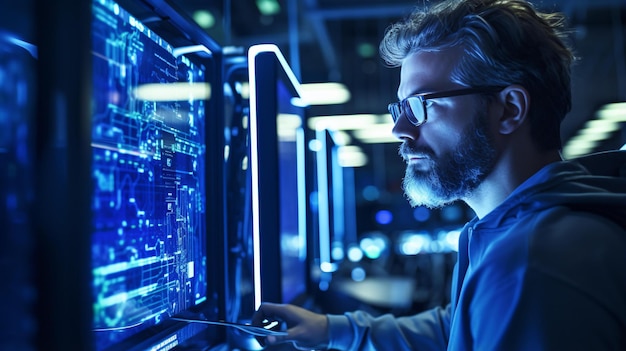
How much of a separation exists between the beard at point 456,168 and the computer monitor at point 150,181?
455mm

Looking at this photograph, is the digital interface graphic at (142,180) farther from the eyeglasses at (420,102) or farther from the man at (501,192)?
the eyeglasses at (420,102)

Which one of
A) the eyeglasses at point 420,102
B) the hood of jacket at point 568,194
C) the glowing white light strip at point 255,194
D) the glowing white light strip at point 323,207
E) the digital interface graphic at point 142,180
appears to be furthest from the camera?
the glowing white light strip at point 323,207

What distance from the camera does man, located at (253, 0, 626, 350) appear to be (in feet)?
2.68

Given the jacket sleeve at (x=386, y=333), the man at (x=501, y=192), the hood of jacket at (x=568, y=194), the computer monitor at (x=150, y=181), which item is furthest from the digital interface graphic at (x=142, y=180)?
the hood of jacket at (x=568, y=194)

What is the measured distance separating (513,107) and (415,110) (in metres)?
0.21

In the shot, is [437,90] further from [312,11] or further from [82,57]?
[312,11]

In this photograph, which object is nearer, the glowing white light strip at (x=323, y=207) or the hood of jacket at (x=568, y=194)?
the hood of jacket at (x=568, y=194)

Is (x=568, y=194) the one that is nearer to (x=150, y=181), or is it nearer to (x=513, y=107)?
(x=513, y=107)

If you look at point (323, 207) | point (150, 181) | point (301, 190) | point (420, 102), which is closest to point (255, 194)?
point (150, 181)

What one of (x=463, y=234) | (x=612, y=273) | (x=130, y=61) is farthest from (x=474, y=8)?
(x=130, y=61)

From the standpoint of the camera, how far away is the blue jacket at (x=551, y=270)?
80 cm

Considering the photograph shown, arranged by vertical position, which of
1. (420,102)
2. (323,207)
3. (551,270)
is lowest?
(551,270)

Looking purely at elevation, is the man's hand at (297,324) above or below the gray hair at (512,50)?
below

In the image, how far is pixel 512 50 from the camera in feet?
3.78
